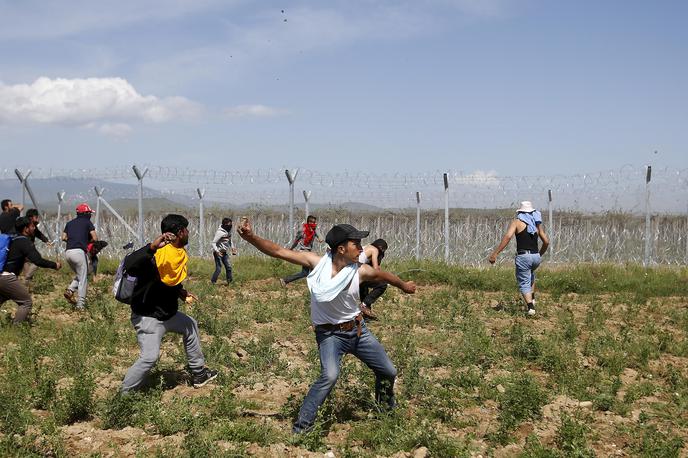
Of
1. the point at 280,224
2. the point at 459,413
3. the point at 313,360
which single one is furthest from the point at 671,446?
the point at 280,224

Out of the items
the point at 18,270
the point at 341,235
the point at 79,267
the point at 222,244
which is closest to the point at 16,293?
the point at 18,270

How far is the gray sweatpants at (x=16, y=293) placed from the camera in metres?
8.12

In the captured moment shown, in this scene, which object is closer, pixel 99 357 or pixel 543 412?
pixel 543 412

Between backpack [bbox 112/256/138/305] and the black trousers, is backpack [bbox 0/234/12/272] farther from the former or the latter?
the black trousers

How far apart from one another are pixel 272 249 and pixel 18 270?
531cm

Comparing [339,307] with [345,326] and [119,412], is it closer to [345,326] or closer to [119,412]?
[345,326]

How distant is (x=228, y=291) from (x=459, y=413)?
741 centimetres

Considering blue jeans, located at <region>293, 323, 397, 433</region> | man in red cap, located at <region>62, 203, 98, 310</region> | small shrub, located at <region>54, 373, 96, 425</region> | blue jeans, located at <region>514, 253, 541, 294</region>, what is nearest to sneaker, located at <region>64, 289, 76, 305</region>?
Answer: man in red cap, located at <region>62, 203, 98, 310</region>

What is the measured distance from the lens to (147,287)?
19.1 feet

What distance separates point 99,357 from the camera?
7191mm

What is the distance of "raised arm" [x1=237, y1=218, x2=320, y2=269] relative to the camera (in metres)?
4.53

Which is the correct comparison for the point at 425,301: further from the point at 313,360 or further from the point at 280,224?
the point at 280,224

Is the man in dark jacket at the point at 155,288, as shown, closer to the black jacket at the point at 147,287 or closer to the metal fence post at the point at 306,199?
the black jacket at the point at 147,287

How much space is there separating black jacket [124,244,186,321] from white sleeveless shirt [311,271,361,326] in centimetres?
170
